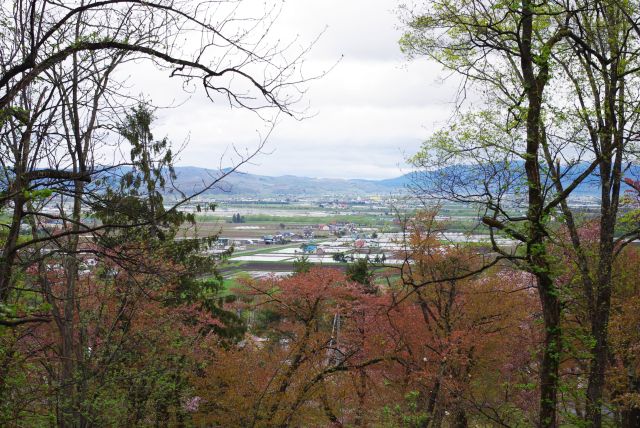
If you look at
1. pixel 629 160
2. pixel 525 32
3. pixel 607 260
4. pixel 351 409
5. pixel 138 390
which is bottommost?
pixel 351 409

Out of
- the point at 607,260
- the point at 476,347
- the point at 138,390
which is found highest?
the point at 607,260

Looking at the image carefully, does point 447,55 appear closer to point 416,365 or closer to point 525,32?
point 525,32

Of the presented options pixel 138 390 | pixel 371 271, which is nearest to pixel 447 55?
pixel 138 390

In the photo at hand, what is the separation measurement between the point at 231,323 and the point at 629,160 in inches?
547

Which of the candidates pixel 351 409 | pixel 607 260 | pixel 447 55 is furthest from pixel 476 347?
pixel 447 55

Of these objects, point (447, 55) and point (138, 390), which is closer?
point (447, 55)

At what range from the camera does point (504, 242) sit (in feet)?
30.1

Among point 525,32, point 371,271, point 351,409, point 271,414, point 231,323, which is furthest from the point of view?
point 371,271

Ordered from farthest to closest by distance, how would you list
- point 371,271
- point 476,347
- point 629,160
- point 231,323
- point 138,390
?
point 371,271
point 231,323
point 476,347
point 138,390
point 629,160

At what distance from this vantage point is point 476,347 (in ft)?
53.3

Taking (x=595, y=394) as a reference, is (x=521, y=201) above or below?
above

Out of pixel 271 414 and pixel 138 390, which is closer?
pixel 138 390

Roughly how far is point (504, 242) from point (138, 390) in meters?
6.70

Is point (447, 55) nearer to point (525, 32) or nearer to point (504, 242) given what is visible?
point (525, 32)
